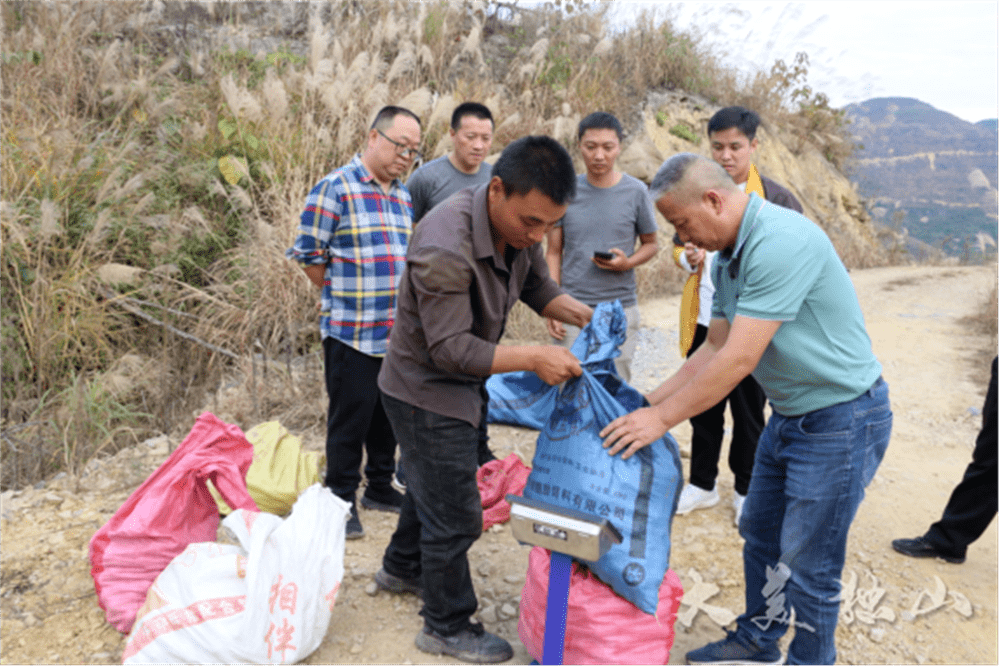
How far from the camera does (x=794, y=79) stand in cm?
1229

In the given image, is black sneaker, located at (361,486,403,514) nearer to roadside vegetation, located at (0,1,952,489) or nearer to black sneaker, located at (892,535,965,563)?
roadside vegetation, located at (0,1,952,489)

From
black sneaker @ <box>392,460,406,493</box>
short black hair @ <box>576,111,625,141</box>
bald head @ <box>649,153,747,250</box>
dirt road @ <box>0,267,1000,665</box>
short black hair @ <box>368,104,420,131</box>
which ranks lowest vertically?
dirt road @ <box>0,267,1000,665</box>

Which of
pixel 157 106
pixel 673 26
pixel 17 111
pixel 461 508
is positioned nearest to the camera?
pixel 461 508

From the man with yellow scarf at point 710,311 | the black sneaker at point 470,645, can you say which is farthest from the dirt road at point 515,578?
the man with yellow scarf at point 710,311

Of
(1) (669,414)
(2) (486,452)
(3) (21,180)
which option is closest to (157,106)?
(3) (21,180)

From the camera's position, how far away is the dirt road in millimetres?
2457

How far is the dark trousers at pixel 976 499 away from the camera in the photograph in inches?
122

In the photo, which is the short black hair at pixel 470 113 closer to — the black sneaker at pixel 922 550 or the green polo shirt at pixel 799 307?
the green polo shirt at pixel 799 307

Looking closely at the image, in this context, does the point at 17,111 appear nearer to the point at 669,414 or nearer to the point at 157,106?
the point at 157,106

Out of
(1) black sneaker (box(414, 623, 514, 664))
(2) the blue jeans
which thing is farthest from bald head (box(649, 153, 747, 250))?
(1) black sneaker (box(414, 623, 514, 664))

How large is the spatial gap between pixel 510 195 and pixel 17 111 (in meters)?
5.82

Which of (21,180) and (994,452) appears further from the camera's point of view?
(21,180)

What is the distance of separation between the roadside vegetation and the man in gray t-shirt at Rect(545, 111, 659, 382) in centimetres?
195

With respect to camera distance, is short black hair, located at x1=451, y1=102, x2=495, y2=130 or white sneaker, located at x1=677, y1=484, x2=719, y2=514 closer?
white sneaker, located at x1=677, y1=484, x2=719, y2=514
